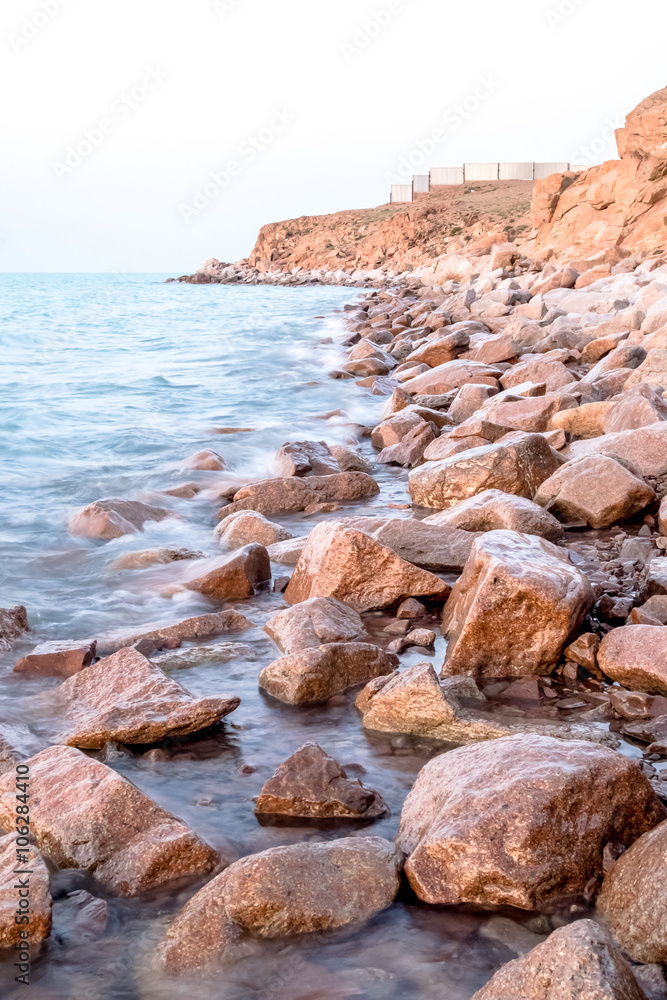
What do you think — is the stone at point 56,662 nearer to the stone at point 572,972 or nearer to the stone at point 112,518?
the stone at point 112,518

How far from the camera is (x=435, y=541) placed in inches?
184

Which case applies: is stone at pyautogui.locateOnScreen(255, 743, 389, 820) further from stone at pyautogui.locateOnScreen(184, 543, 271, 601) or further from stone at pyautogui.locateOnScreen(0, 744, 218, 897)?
stone at pyautogui.locateOnScreen(184, 543, 271, 601)

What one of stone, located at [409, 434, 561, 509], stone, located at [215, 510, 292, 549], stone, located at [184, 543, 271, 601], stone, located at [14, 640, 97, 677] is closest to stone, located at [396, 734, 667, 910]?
stone, located at [14, 640, 97, 677]

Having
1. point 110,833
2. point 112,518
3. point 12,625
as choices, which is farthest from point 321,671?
point 112,518

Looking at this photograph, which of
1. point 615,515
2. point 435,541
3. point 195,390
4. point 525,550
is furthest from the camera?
point 195,390

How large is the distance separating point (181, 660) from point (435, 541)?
64.5 inches

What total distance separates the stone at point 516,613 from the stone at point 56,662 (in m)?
1.66

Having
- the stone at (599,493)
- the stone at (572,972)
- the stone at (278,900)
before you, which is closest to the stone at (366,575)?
the stone at (599,493)

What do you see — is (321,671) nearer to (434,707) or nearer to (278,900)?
Answer: (434,707)

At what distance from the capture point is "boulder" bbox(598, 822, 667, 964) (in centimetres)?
190

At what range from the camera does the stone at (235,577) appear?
4652mm

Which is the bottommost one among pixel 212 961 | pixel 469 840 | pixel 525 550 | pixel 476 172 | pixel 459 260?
pixel 212 961

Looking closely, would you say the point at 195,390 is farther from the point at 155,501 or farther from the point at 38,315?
the point at 38,315

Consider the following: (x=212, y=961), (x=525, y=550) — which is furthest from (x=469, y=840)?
(x=525, y=550)
